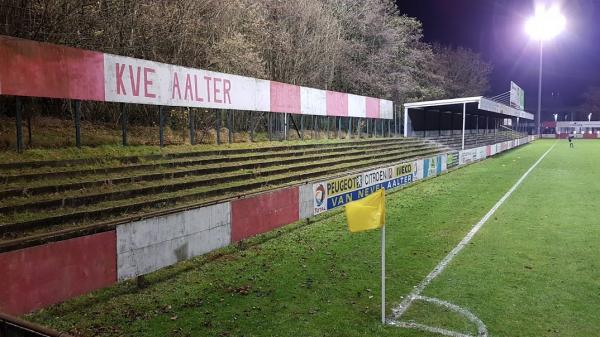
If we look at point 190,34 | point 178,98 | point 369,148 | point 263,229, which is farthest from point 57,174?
point 369,148

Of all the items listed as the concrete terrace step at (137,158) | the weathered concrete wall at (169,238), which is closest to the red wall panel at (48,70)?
the concrete terrace step at (137,158)

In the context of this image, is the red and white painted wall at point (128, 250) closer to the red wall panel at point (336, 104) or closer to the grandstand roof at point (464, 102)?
the red wall panel at point (336, 104)

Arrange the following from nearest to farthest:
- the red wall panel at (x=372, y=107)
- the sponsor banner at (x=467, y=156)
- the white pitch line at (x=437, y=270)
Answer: the white pitch line at (x=437, y=270), the sponsor banner at (x=467, y=156), the red wall panel at (x=372, y=107)

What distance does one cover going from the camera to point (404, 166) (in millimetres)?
19516

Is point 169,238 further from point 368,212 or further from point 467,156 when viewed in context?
point 467,156

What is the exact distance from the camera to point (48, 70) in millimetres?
11477

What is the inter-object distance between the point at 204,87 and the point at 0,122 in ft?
22.5

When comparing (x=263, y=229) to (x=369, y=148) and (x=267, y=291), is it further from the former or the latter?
(x=369, y=148)

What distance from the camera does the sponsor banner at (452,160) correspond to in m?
27.1

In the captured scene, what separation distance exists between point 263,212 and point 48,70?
6938 millimetres

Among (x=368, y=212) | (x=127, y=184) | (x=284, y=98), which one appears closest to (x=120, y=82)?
(x=127, y=184)

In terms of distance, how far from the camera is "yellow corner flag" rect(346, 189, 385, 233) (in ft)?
19.4

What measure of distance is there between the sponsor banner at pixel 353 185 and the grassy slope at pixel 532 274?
4317mm

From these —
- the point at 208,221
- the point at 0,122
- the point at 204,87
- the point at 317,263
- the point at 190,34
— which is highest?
the point at 190,34
